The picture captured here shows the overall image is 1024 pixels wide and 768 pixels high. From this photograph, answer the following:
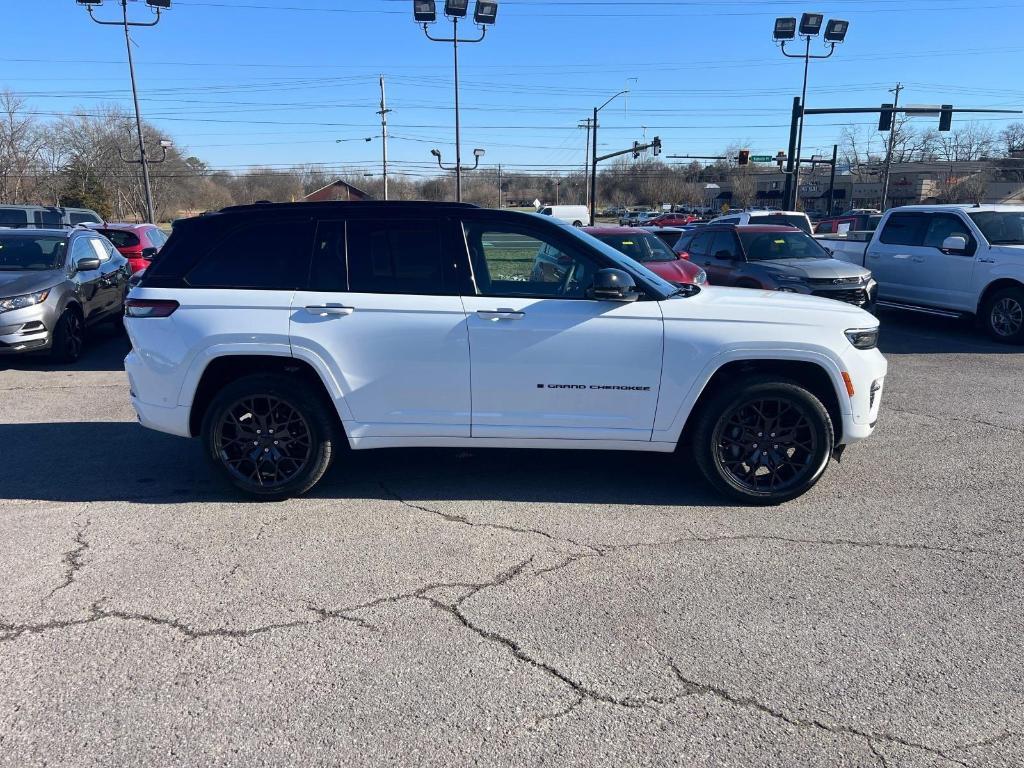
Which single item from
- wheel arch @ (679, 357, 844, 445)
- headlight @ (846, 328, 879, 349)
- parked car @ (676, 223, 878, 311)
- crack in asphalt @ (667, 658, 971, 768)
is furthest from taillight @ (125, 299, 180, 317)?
parked car @ (676, 223, 878, 311)

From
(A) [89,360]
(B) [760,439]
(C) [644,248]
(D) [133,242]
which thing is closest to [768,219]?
(C) [644,248]

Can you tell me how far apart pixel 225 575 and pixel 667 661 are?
2.26 meters

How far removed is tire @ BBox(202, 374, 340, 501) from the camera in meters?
4.75

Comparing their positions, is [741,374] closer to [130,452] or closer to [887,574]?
[887,574]

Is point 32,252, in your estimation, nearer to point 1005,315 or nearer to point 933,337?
point 933,337

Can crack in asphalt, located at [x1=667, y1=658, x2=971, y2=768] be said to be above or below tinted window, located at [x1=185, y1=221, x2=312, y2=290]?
below

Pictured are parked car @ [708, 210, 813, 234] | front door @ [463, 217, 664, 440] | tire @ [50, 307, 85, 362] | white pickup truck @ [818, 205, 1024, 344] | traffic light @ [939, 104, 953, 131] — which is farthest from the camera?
traffic light @ [939, 104, 953, 131]

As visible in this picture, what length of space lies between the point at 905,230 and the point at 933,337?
1.95 metres

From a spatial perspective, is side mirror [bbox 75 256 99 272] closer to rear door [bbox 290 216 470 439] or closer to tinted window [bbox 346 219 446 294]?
rear door [bbox 290 216 470 439]

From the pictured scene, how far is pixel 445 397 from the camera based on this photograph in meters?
4.71

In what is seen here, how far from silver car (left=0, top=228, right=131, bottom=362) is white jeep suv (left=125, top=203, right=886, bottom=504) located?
508 centimetres

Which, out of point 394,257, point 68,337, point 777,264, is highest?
point 394,257

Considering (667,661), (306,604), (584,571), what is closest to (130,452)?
(306,604)

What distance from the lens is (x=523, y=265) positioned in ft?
15.7
